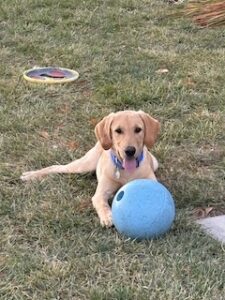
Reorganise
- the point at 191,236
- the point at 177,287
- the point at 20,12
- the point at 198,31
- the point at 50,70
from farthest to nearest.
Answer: the point at 20,12 → the point at 198,31 → the point at 50,70 → the point at 191,236 → the point at 177,287

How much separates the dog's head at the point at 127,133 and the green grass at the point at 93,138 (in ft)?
1.40

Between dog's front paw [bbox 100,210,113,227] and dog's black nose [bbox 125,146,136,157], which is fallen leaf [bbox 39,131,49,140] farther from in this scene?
dog's front paw [bbox 100,210,113,227]

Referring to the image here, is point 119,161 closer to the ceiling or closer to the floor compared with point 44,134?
closer to the ceiling

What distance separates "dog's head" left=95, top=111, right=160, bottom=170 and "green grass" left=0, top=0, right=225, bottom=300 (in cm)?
43

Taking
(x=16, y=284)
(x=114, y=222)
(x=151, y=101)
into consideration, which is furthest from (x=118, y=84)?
(x=16, y=284)

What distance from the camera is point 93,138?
5.60 metres

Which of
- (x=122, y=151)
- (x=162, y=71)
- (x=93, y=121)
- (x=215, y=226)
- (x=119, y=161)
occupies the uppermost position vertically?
(x=122, y=151)

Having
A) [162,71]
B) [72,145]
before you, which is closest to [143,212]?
[72,145]

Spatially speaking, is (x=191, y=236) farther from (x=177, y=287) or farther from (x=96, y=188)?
(x=96, y=188)

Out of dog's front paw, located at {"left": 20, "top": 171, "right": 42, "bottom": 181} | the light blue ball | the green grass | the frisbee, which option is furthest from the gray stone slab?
the frisbee

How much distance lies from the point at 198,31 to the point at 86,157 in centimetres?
448

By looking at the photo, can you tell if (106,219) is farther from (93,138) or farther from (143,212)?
(93,138)

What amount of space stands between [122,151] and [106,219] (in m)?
0.47

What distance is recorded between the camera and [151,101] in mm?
6426
